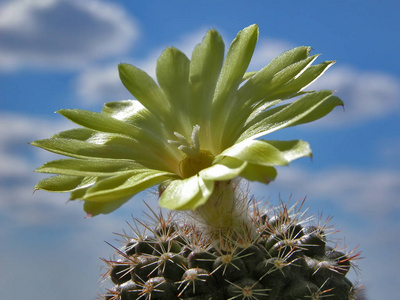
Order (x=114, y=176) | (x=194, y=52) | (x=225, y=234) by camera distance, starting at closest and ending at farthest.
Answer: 1. (x=114, y=176)
2. (x=225, y=234)
3. (x=194, y=52)

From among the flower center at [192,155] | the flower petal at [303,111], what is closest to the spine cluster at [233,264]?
the flower center at [192,155]

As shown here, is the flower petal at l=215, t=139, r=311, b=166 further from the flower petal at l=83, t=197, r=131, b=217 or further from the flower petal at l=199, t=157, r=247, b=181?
the flower petal at l=83, t=197, r=131, b=217

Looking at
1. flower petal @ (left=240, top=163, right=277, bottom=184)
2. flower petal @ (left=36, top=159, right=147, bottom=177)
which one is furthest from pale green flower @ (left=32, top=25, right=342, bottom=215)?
flower petal @ (left=240, top=163, right=277, bottom=184)

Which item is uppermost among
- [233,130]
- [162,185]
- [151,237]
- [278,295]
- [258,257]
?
[233,130]

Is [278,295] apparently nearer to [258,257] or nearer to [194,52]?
[258,257]

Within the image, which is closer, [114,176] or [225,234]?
[114,176]

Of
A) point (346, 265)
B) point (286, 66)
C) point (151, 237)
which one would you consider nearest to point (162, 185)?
point (151, 237)

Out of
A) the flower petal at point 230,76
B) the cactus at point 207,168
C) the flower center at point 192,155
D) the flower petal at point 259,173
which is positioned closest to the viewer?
the flower petal at point 259,173

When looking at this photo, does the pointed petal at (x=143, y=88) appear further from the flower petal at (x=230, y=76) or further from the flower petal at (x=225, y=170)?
the flower petal at (x=225, y=170)
